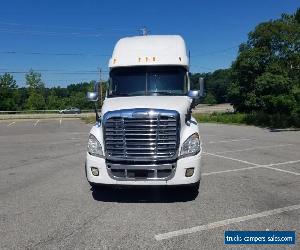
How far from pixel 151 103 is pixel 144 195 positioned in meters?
1.90

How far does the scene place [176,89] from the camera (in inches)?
351

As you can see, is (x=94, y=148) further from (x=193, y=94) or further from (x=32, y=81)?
(x=32, y=81)

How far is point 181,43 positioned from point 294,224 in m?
5.82

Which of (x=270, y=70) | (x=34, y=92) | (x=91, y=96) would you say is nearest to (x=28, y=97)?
(x=34, y=92)

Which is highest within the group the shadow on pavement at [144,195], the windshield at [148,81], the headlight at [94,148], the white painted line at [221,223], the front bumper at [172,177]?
the windshield at [148,81]

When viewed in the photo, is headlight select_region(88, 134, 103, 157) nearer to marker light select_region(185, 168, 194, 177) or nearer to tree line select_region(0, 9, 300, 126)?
marker light select_region(185, 168, 194, 177)

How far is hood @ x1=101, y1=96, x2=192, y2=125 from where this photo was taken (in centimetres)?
725

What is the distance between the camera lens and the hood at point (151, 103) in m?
7.25

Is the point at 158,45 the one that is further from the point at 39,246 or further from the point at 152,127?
the point at 39,246

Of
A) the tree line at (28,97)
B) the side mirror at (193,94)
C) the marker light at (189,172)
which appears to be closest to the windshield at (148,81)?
the side mirror at (193,94)

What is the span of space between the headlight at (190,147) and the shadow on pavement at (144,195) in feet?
2.55

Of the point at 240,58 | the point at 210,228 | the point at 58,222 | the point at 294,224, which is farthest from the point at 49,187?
the point at 240,58

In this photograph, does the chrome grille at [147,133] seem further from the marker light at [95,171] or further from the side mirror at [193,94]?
the side mirror at [193,94]

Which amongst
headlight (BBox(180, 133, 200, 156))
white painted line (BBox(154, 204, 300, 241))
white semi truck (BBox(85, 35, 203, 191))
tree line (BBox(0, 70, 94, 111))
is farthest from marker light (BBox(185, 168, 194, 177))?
tree line (BBox(0, 70, 94, 111))
